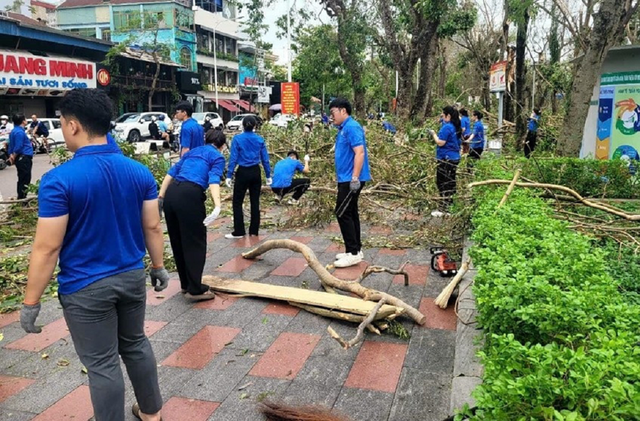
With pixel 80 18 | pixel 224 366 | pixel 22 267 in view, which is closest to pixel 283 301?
pixel 224 366

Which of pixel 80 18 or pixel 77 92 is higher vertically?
pixel 80 18

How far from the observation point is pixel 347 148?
568 cm

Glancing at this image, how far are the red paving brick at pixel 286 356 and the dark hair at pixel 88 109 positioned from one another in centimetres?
181

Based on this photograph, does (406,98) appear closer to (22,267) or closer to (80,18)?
(22,267)

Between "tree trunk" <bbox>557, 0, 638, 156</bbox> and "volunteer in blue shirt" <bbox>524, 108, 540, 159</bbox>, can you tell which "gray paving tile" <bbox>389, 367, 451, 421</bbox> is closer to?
"tree trunk" <bbox>557, 0, 638, 156</bbox>

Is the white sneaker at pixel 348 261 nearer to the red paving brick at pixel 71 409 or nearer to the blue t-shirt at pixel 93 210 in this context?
the red paving brick at pixel 71 409

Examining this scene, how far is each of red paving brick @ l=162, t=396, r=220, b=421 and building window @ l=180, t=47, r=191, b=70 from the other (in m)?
42.3

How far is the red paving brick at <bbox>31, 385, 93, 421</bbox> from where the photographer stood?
9.96 feet

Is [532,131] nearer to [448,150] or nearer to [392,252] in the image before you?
[448,150]

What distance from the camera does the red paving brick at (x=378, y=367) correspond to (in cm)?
331

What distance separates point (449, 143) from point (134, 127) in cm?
2061

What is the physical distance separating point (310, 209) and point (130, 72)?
2956cm

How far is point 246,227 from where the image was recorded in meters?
7.98

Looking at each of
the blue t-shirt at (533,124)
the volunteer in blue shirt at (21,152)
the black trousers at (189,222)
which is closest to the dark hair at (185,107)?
the black trousers at (189,222)
